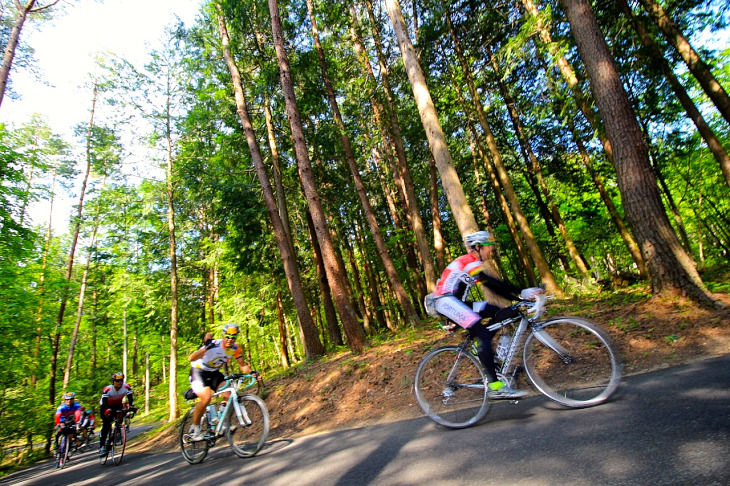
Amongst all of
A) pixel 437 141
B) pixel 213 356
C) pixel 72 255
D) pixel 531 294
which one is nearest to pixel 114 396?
pixel 213 356

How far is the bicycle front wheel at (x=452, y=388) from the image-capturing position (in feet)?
14.4

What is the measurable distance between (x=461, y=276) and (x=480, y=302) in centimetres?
40

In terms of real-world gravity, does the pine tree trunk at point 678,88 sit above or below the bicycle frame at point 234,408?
above

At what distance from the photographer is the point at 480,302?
4449mm

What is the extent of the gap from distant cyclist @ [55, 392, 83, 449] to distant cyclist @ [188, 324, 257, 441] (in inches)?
399

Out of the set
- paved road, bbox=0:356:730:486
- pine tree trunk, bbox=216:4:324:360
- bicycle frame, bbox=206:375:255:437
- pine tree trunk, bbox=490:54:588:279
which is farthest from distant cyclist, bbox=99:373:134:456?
pine tree trunk, bbox=490:54:588:279

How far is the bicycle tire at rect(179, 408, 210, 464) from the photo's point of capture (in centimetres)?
653

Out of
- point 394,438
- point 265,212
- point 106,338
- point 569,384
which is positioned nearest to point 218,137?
point 265,212

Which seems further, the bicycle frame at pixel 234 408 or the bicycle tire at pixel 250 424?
the bicycle frame at pixel 234 408

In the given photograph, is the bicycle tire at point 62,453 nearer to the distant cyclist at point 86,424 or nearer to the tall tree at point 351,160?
the distant cyclist at point 86,424

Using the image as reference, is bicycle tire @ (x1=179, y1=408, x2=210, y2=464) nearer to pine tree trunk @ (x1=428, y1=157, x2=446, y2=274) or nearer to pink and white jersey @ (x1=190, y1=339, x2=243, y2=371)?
pink and white jersey @ (x1=190, y1=339, x2=243, y2=371)

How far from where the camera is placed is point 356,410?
7.43 meters

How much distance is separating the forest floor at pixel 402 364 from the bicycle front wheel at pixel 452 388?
4.27 ft

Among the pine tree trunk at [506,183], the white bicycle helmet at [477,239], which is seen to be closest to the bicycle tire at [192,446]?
the white bicycle helmet at [477,239]
